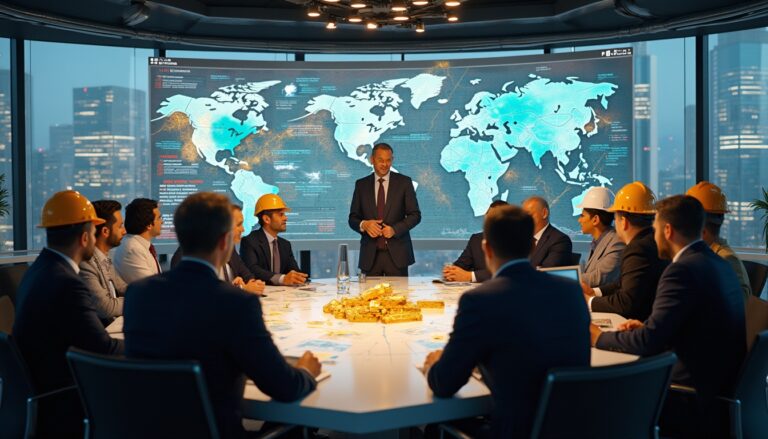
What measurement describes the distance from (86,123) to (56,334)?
5.82 metres

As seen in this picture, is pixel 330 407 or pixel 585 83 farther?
pixel 585 83

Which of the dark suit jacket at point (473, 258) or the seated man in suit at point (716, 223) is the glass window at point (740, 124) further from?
the seated man in suit at point (716, 223)

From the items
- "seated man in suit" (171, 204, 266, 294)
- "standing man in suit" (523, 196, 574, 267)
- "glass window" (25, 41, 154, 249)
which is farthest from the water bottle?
"glass window" (25, 41, 154, 249)

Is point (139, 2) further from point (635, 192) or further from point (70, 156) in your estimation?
point (635, 192)

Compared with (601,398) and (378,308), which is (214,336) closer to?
(601,398)

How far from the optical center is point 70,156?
313 inches

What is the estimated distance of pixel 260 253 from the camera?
5320 millimetres

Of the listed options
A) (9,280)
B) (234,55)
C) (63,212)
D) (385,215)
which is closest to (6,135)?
(234,55)

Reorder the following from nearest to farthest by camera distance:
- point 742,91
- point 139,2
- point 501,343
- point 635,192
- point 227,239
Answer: point 501,343 < point 227,239 < point 635,192 < point 139,2 < point 742,91

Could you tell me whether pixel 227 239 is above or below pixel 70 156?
below

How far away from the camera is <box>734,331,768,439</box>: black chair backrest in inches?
101

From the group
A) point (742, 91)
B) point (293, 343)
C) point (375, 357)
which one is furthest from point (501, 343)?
point (742, 91)

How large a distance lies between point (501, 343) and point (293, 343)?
1.16 meters

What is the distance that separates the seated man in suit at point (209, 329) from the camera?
2.09 meters
